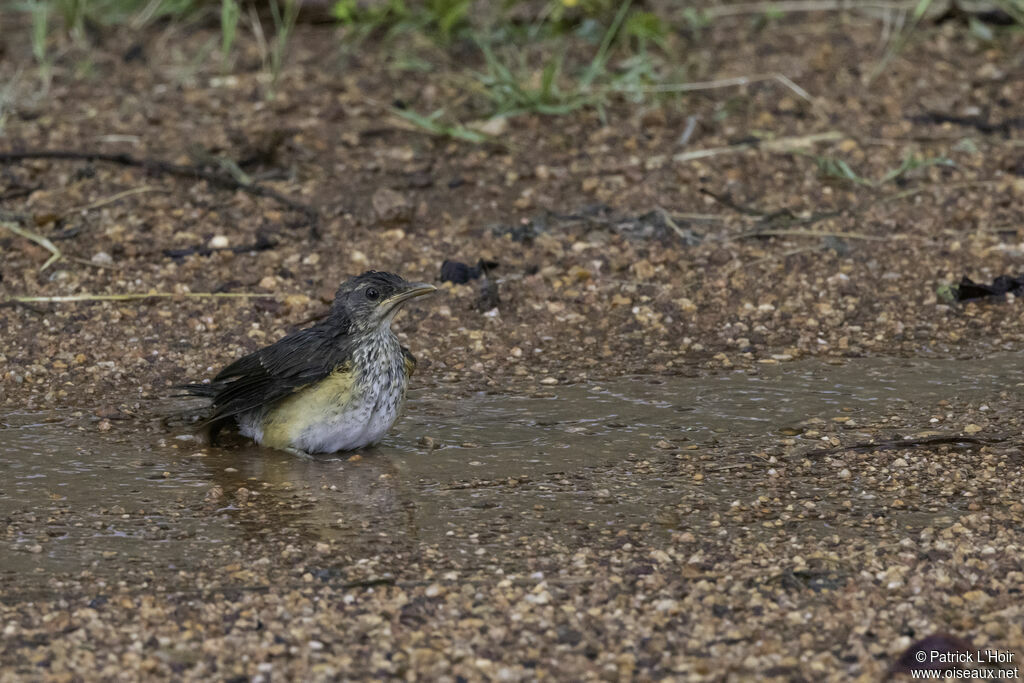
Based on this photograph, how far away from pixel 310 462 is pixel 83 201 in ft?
11.8

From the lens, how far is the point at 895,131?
946cm

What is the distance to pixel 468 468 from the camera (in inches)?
226

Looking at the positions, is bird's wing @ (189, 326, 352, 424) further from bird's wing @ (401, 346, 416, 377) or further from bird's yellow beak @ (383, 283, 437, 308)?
bird's wing @ (401, 346, 416, 377)

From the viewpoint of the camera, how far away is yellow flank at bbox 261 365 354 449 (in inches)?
231

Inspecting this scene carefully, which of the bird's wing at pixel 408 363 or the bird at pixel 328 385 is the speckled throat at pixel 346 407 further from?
the bird's wing at pixel 408 363

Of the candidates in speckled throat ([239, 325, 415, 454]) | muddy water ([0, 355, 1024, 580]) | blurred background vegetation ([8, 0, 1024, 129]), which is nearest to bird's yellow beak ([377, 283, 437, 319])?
speckled throat ([239, 325, 415, 454])

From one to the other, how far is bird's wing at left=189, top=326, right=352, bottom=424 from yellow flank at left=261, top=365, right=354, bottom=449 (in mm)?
34

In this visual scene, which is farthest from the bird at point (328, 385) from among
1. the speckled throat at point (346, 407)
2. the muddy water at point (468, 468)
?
the muddy water at point (468, 468)

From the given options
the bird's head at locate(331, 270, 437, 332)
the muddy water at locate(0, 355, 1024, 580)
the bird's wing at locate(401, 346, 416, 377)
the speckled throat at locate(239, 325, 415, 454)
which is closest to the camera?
the muddy water at locate(0, 355, 1024, 580)

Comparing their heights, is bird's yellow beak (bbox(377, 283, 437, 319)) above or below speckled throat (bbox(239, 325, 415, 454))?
above

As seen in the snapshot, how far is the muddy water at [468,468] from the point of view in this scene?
5.07m

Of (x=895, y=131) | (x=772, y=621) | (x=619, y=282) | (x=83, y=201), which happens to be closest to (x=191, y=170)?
(x=83, y=201)

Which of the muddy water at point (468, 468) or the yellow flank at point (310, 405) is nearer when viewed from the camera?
the muddy water at point (468, 468)

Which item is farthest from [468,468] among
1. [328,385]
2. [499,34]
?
[499,34]
